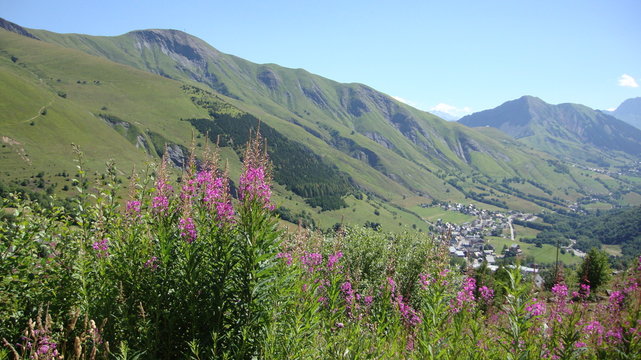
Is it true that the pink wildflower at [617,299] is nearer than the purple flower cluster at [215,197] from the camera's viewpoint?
No

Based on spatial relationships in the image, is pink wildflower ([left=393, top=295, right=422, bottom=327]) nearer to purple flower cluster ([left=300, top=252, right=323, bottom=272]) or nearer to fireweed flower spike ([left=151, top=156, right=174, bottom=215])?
purple flower cluster ([left=300, top=252, right=323, bottom=272])

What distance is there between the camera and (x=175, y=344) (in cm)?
662

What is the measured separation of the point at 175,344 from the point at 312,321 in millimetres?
2753

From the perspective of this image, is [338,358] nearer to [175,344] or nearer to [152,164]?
[175,344]

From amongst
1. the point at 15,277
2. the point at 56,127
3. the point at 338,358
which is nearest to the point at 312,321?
the point at 338,358

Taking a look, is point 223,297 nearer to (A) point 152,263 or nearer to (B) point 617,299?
(A) point 152,263

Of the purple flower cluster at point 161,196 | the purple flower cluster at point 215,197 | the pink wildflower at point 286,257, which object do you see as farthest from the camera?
the purple flower cluster at point 161,196

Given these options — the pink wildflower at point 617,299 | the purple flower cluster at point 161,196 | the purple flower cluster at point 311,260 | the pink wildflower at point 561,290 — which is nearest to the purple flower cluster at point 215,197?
the purple flower cluster at point 161,196

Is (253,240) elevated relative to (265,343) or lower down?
elevated

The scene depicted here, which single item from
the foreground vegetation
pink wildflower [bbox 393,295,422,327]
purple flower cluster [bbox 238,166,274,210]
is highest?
purple flower cluster [bbox 238,166,274,210]

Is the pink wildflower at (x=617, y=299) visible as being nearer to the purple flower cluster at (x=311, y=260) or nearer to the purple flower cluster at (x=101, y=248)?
the purple flower cluster at (x=311, y=260)

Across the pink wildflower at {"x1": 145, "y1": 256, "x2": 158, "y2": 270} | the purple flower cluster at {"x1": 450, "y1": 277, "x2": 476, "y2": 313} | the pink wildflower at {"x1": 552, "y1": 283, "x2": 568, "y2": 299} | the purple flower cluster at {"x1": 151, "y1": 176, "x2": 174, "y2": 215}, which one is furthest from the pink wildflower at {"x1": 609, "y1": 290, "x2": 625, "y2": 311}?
the purple flower cluster at {"x1": 151, "y1": 176, "x2": 174, "y2": 215}

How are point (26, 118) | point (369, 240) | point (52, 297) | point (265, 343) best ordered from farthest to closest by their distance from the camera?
point (26, 118) → point (369, 240) → point (52, 297) → point (265, 343)

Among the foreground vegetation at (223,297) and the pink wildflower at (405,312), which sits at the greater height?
the foreground vegetation at (223,297)
